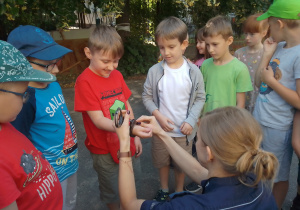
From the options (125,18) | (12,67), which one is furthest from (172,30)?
(125,18)

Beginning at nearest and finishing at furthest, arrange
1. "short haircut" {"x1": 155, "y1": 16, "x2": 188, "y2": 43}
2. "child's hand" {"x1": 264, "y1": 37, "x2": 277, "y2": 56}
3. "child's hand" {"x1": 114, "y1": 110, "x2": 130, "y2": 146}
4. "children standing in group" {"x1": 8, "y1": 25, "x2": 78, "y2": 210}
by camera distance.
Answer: "child's hand" {"x1": 114, "y1": 110, "x2": 130, "y2": 146} → "children standing in group" {"x1": 8, "y1": 25, "x2": 78, "y2": 210} → "child's hand" {"x1": 264, "y1": 37, "x2": 277, "y2": 56} → "short haircut" {"x1": 155, "y1": 16, "x2": 188, "y2": 43}

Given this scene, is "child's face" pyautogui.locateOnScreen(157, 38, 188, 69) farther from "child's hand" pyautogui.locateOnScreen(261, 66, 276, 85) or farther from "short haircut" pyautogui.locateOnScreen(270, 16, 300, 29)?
"short haircut" pyautogui.locateOnScreen(270, 16, 300, 29)

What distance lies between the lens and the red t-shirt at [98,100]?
2051 millimetres

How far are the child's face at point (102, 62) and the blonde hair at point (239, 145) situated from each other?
3.63 ft

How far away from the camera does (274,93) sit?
7.18 feet

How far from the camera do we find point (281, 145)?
2189 millimetres

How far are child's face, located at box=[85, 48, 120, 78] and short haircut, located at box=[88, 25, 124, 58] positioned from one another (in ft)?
0.10

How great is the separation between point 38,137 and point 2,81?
0.75 meters

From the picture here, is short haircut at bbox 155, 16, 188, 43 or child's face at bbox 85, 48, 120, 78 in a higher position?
short haircut at bbox 155, 16, 188, 43

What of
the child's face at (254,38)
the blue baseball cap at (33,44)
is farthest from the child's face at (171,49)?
the child's face at (254,38)

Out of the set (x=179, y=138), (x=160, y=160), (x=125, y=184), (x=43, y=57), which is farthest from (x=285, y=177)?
(x=43, y=57)

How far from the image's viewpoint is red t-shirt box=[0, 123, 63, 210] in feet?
3.50

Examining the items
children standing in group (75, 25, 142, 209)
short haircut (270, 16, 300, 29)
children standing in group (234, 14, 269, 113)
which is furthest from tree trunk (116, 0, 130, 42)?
short haircut (270, 16, 300, 29)

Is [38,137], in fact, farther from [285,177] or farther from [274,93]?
[285,177]
